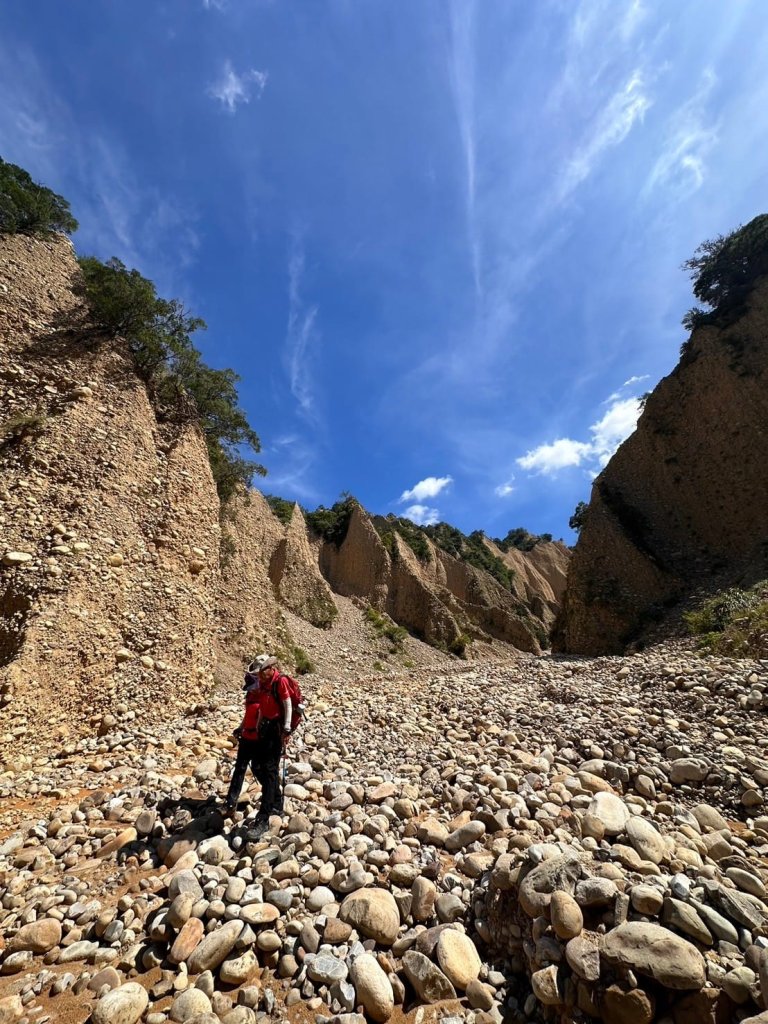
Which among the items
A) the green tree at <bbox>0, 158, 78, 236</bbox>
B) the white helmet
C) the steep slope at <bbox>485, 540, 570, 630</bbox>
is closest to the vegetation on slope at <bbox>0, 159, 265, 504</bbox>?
the green tree at <bbox>0, 158, 78, 236</bbox>

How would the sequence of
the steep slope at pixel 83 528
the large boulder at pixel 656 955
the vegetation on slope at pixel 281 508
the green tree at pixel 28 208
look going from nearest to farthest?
the large boulder at pixel 656 955, the steep slope at pixel 83 528, the green tree at pixel 28 208, the vegetation on slope at pixel 281 508

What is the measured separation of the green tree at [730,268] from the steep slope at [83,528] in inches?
1088

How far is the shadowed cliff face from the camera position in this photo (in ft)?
57.9

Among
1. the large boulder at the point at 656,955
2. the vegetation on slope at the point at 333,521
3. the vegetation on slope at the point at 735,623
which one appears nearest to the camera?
the large boulder at the point at 656,955

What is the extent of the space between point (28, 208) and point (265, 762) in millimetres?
15236

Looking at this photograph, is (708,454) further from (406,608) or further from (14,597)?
(14,597)

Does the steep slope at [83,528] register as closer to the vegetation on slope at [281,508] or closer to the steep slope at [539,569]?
the vegetation on slope at [281,508]

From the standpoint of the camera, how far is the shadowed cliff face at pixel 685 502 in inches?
695

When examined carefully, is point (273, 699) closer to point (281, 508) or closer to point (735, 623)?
point (735, 623)

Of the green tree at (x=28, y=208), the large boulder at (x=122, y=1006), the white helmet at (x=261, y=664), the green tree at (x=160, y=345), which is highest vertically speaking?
the green tree at (x=28, y=208)

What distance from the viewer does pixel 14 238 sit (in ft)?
33.7

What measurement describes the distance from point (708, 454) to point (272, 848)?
23.8 meters

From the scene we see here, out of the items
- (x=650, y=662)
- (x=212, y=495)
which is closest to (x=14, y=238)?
(x=212, y=495)

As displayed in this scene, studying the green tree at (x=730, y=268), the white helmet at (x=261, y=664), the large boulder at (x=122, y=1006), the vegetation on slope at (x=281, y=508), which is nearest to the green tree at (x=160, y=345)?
the white helmet at (x=261, y=664)
